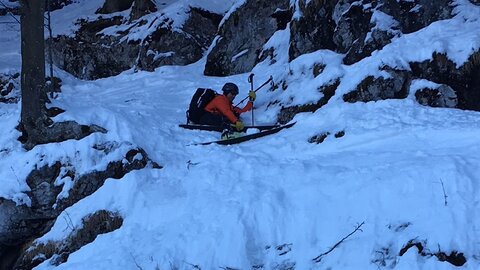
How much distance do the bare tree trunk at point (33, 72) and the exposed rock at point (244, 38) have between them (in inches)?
332

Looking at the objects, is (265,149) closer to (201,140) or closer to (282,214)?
(201,140)

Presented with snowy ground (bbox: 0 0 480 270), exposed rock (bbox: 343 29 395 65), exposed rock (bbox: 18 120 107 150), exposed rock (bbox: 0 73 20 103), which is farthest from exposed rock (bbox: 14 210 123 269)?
exposed rock (bbox: 0 73 20 103)

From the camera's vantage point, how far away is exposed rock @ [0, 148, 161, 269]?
838cm

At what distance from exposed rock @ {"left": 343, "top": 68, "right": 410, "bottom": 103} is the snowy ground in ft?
1.16

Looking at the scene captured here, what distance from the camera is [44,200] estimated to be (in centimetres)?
871

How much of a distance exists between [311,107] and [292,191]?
4.45 metres

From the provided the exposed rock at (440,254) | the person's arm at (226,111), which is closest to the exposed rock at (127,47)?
the person's arm at (226,111)

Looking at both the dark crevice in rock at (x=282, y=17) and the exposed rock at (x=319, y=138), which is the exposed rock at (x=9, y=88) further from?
the exposed rock at (x=319, y=138)

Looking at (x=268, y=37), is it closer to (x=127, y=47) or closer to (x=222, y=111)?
(x=127, y=47)

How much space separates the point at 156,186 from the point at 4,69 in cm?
1325

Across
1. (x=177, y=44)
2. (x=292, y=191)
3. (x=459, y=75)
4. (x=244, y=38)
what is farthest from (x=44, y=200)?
(x=177, y=44)

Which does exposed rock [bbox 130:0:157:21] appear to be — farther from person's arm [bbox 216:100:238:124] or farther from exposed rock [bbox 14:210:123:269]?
exposed rock [bbox 14:210:123:269]

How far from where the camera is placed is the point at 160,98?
14266 mm

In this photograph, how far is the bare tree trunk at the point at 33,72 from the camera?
375 inches
